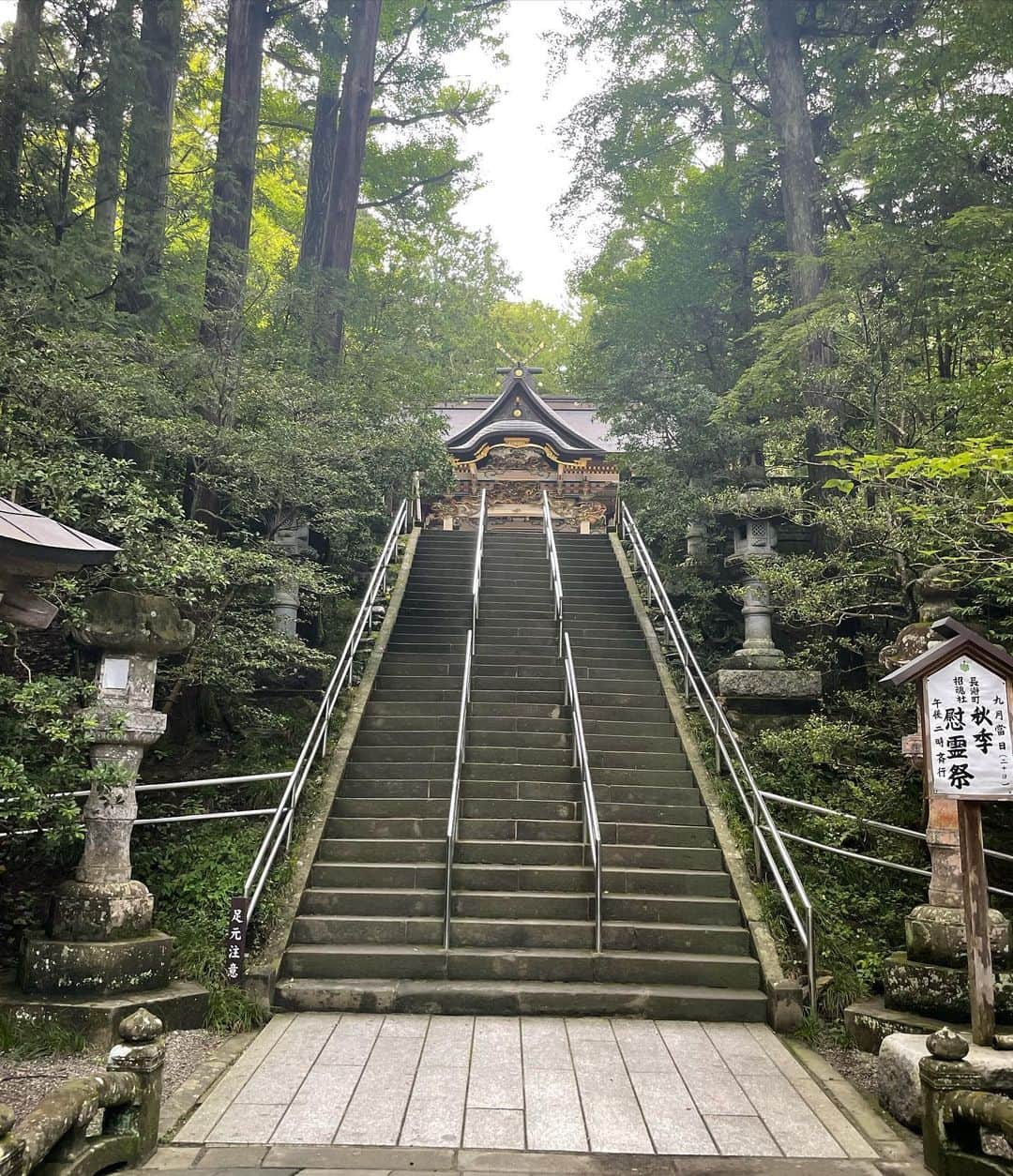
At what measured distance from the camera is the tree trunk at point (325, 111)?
15367 millimetres

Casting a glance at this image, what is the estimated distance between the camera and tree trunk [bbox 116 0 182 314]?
31.0 ft

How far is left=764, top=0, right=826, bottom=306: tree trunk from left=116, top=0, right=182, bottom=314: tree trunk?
27.5 ft

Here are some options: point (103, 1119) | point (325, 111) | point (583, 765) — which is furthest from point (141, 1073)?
point (325, 111)

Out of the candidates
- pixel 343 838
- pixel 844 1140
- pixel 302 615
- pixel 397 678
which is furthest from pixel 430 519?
pixel 844 1140

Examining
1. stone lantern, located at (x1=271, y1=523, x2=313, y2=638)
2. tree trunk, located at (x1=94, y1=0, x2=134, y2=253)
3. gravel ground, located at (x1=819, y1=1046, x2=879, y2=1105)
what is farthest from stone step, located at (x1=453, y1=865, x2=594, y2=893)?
tree trunk, located at (x1=94, y1=0, x2=134, y2=253)

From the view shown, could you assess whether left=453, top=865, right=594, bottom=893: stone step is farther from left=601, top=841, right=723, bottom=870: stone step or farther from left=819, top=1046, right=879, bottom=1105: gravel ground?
left=819, top=1046, right=879, bottom=1105: gravel ground

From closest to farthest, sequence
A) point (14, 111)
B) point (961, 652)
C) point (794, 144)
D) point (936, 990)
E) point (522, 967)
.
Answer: point (961, 652) → point (936, 990) → point (522, 967) → point (14, 111) → point (794, 144)

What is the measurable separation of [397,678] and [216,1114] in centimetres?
575

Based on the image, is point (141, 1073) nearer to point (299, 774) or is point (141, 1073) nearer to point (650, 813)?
point (299, 774)

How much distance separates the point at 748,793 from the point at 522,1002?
315 centimetres

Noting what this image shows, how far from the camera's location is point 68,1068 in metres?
4.21

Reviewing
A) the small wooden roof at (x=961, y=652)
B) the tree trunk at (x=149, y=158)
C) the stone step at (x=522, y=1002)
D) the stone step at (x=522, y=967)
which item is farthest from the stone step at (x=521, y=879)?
the tree trunk at (x=149, y=158)

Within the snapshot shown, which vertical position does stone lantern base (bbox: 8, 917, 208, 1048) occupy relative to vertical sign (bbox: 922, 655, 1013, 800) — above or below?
below

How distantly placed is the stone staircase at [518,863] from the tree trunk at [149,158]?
16.9 feet
